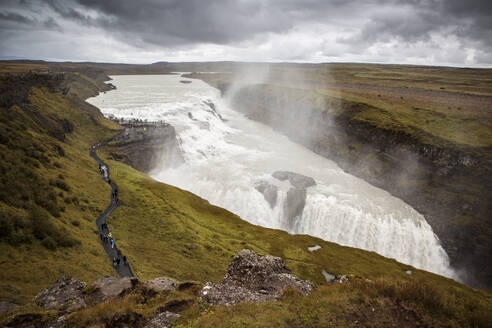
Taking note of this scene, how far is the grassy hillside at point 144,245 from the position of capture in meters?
12.0

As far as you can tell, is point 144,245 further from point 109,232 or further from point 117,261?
point 117,261

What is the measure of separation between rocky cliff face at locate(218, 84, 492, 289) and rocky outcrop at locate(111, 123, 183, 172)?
4774 centimetres

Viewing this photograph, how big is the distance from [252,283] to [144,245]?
19.4m

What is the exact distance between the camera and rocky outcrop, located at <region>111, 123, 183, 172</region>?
6650cm

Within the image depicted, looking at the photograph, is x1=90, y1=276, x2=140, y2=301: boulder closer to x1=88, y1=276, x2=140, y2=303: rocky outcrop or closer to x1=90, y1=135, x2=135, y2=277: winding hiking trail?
x1=88, y1=276, x2=140, y2=303: rocky outcrop

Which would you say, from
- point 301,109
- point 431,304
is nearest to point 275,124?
point 301,109

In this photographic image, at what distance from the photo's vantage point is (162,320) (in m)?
12.4

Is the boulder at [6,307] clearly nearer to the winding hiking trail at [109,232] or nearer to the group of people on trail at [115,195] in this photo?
the winding hiking trail at [109,232]

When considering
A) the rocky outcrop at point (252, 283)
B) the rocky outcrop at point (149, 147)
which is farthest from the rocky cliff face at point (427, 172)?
the rocky outcrop at point (252, 283)

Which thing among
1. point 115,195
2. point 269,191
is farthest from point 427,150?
point 115,195

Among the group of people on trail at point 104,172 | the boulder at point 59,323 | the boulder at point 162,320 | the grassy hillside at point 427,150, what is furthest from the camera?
the grassy hillside at point 427,150

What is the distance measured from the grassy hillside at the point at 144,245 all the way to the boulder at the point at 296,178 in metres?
15.6

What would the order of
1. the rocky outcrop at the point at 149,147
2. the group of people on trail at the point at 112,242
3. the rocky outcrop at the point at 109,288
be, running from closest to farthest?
the rocky outcrop at the point at 109,288 → the group of people on trail at the point at 112,242 → the rocky outcrop at the point at 149,147

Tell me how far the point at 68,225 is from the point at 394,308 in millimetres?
29742
